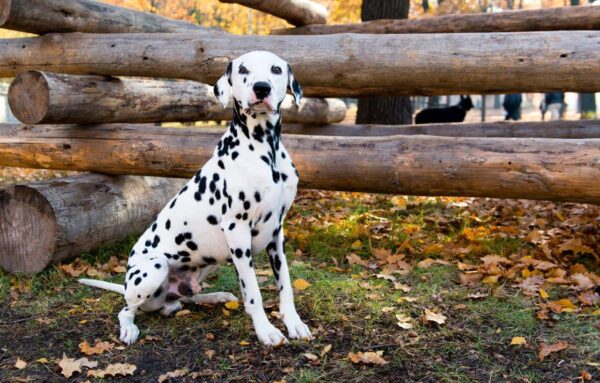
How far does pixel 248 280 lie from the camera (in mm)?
3988

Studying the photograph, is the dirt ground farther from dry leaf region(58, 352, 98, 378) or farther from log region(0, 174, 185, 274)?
log region(0, 174, 185, 274)

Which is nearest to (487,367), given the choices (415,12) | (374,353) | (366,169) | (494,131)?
(374,353)

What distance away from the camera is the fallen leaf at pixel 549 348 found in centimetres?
370

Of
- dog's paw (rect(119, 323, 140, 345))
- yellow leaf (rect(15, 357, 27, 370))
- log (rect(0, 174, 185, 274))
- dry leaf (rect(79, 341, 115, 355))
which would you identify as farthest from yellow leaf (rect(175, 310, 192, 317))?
log (rect(0, 174, 185, 274))

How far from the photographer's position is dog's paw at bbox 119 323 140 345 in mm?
4137

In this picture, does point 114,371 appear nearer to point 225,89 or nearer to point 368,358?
point 368,358

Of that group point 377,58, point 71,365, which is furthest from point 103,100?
point 71,365

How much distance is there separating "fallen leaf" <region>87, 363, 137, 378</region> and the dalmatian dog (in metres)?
0.39

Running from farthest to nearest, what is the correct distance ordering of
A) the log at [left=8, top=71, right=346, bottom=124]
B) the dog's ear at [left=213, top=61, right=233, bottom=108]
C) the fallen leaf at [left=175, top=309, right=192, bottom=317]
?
the log at [left=8, top=71, right=346, bottom=124]
the fallen leaf at [left=175, top=309, right=192, bottom=317]
the dog's ear at [left=213, top=61, right=233, bottom=108]

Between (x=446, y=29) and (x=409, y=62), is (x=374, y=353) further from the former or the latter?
(x=446, y=29)

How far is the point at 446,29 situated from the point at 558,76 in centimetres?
296

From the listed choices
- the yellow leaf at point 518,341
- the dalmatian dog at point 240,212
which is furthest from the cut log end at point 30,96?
the yellow leaf at point 518,341

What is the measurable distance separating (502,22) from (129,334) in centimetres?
581

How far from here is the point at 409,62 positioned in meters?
5.52
